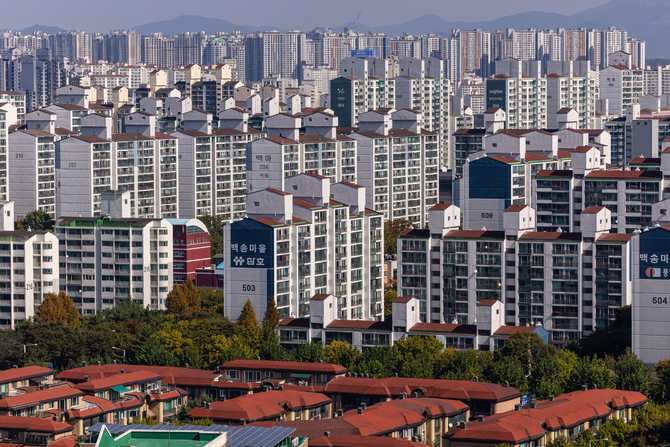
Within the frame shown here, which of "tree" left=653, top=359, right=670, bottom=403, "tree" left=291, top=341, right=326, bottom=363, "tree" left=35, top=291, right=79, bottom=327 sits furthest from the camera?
"tree" left=35, top=291, right=79, bottom=327

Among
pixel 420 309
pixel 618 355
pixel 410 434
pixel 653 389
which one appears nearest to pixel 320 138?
pixel 420 309

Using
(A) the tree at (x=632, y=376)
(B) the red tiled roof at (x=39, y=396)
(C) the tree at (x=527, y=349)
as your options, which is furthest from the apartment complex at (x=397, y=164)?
(B) the red tiled roof at (x=39, y=396)

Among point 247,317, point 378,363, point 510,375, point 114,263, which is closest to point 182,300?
point 114,263

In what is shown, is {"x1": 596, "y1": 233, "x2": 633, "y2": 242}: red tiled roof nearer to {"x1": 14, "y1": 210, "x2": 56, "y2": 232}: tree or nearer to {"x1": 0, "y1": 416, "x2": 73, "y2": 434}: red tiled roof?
{"x1": 0, "y1": 416, "x2": 73, "y2": 434}: red tiled roof

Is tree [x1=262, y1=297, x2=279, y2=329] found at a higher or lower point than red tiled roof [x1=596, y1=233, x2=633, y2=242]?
lower

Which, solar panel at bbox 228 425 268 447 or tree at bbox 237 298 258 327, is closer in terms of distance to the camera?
solar panel at bbox 228 425 268 447

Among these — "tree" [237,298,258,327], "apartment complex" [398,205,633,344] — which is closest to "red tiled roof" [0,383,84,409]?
"tree" [237,298,258,327]

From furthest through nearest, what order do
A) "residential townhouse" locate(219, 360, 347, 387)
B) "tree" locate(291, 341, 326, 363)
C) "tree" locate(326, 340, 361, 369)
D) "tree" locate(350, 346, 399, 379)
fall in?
"tree" locate(291, 341, 326, 363), "tree" locate(326, 340, 361, 369), "tree" locate(350, 346, 399, 379), "residential townhouse" locate(219, 360, 347, 387)
